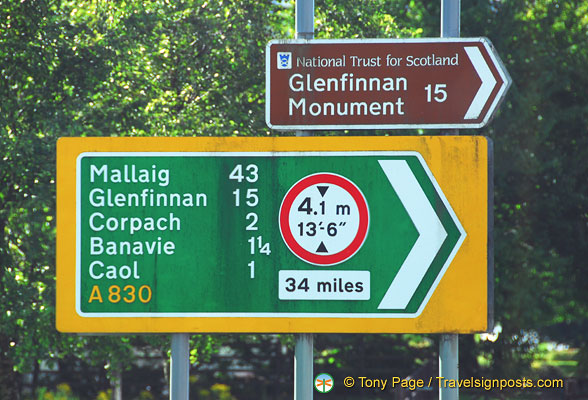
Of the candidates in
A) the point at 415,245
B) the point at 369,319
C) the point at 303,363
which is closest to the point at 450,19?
the point at 415,245

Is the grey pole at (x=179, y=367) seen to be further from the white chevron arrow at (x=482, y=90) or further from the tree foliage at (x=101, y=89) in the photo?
the tree foliage at (x=101, y=89)

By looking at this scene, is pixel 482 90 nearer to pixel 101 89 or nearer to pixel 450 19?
pixel 450 19

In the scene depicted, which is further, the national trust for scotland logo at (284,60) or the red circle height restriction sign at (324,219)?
the national trust for scotland logo at (284,60)

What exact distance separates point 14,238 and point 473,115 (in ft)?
27.4

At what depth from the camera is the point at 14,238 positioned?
11266 mm

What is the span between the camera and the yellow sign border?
490cm

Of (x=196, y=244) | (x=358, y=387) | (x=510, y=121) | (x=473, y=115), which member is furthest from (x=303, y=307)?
(x=358, y=387)

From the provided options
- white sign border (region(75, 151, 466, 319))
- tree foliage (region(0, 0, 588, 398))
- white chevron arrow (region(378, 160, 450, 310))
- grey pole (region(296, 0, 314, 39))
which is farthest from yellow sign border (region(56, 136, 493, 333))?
tree foliage (region(0, 0, 588, 398))

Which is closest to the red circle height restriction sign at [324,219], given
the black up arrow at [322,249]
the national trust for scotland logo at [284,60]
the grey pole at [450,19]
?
the black up arrow at [322,249]

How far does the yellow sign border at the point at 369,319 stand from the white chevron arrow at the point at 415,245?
0.13 m

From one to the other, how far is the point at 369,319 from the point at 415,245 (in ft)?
1.88

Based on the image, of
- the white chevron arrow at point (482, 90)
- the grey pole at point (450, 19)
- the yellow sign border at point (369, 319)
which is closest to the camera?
the yellow sign border at point (369, 319)

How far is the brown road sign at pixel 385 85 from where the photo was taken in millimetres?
5020

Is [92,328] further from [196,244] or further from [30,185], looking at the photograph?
[30,185]
